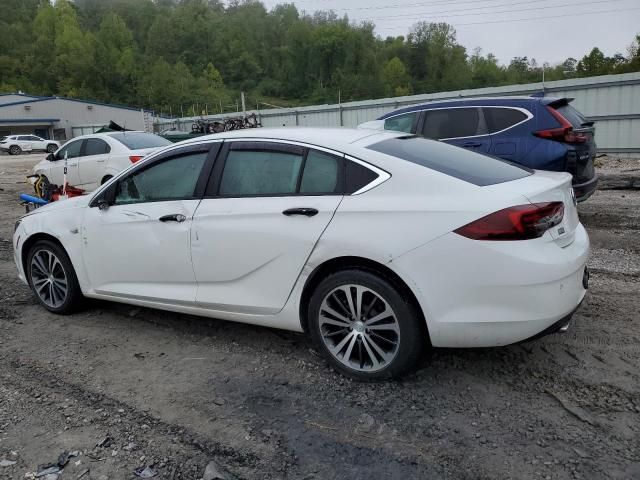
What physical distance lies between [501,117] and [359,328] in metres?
5.08

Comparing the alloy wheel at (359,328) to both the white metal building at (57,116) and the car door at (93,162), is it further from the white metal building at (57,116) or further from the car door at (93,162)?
the white metal building at (57,116)

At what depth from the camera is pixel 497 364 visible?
3547 millimetres

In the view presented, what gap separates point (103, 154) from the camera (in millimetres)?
11164

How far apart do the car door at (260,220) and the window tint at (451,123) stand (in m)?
Result: 4.70

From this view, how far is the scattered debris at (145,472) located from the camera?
2592 millimetres

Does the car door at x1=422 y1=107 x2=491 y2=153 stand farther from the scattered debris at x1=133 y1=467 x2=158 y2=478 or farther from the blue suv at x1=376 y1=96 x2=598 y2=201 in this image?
the scattered debris at x1=133 y1=467 x2=158 y2=478

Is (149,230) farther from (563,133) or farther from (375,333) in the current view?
(563,133)

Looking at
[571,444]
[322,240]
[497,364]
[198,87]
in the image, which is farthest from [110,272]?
[198,87]

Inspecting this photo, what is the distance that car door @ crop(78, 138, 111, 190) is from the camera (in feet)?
36.6

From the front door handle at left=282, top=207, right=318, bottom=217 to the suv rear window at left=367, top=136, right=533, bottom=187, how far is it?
0.57 metres

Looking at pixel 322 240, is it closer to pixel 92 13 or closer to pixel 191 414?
pixel 191 414

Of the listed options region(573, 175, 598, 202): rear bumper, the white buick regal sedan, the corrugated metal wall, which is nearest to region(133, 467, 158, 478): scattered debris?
the white buick regal sedan

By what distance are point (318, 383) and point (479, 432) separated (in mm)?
1041

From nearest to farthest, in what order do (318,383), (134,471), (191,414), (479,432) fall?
(134,471), (479,432), (191,414), (318,383)
